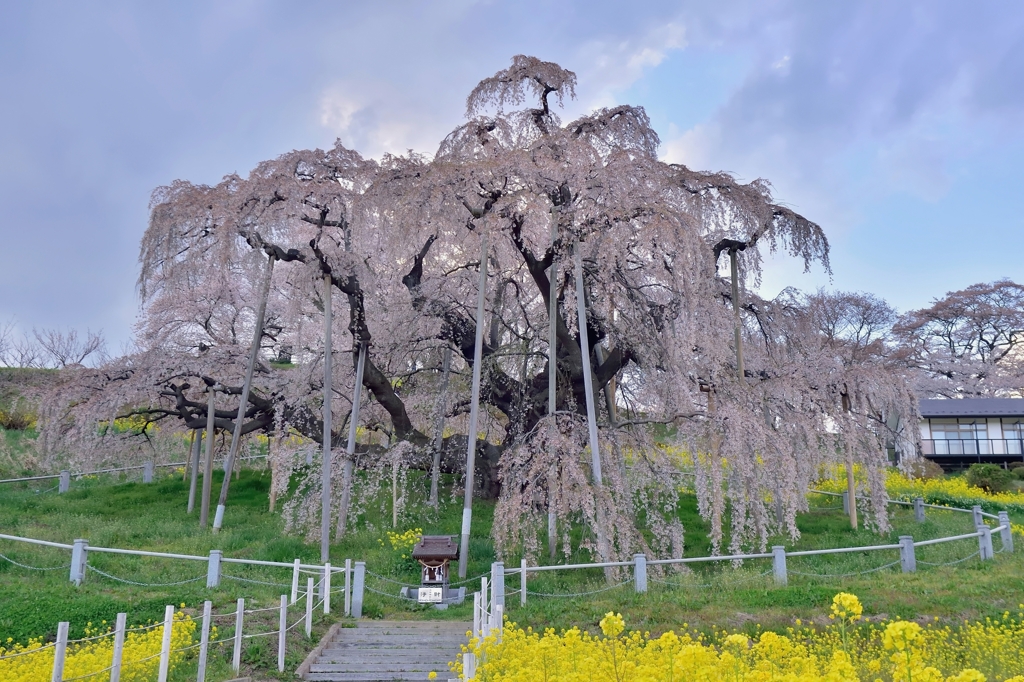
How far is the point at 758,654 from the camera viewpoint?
7.52 meters

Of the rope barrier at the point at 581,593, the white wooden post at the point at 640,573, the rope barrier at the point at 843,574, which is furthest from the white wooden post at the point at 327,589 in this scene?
the rope barrier at the point at 843,574

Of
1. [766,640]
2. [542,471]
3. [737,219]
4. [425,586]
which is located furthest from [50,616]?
[737,219]

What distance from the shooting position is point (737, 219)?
1430 centimetres

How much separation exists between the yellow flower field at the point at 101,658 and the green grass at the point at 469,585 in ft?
1.78

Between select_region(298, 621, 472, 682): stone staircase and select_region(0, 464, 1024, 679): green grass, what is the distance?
338mm

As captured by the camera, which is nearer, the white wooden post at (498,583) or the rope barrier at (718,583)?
the white wooden post at (498,583)

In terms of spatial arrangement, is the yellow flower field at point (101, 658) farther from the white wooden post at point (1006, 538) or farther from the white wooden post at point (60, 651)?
the white wooden post at point (1006, 538)

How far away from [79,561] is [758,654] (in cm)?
1054

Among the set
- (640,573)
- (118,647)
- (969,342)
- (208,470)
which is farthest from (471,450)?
(969,342)

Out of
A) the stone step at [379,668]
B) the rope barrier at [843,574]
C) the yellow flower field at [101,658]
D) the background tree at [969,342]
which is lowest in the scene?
the stone step at [379,668]

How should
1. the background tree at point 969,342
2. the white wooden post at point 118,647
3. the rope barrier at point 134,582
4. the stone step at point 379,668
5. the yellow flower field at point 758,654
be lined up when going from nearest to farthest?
the yellow flower field at point 758,654 < the white wooden post at point 118,647 < the stone step at point 379,668 < the rope barrier at point 134,582 < the background tree at point 969,342

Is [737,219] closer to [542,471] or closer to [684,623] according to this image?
[542,471]

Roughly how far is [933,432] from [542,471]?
2706cm

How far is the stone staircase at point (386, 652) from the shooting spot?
8812 mm
